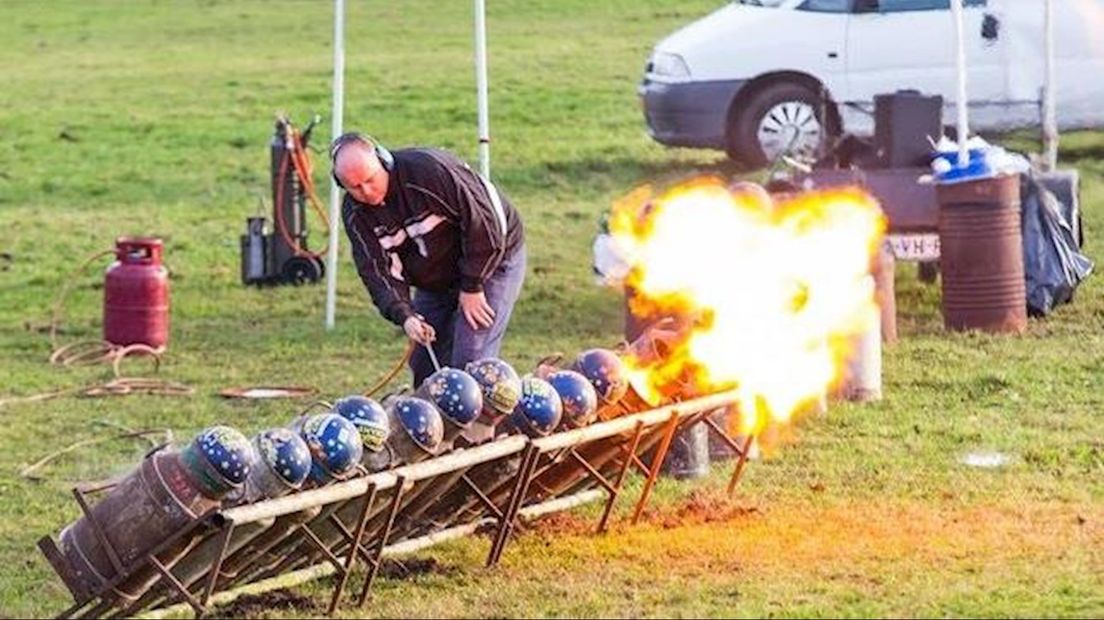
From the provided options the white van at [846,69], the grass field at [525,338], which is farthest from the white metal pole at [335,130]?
the white van at [846,69]

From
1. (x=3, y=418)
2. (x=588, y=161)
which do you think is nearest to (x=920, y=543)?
(x=3, y=418)

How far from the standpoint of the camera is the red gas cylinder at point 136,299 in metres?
19.0

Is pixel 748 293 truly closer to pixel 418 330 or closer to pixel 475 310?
pixel 475 310

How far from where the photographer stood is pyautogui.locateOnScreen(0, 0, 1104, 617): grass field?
1165cm

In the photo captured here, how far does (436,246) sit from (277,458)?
2258mm

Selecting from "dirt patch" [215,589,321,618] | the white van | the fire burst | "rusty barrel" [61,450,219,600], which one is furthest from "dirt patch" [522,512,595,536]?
the white van

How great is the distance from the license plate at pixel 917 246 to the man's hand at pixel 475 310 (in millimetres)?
6650

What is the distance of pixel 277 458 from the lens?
10.6 meters

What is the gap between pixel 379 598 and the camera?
37.5 feet

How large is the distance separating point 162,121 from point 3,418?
14.3 m

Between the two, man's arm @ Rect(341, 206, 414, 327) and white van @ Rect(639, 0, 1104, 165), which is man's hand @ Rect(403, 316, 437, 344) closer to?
man's arm @ Rect(341, 206, 414, 327)

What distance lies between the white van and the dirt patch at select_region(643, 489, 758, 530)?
10.7 meters

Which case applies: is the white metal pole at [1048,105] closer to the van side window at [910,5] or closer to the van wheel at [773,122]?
the van side window at [910,5]

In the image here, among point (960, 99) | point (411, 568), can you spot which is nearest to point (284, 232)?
point (960, 99)
